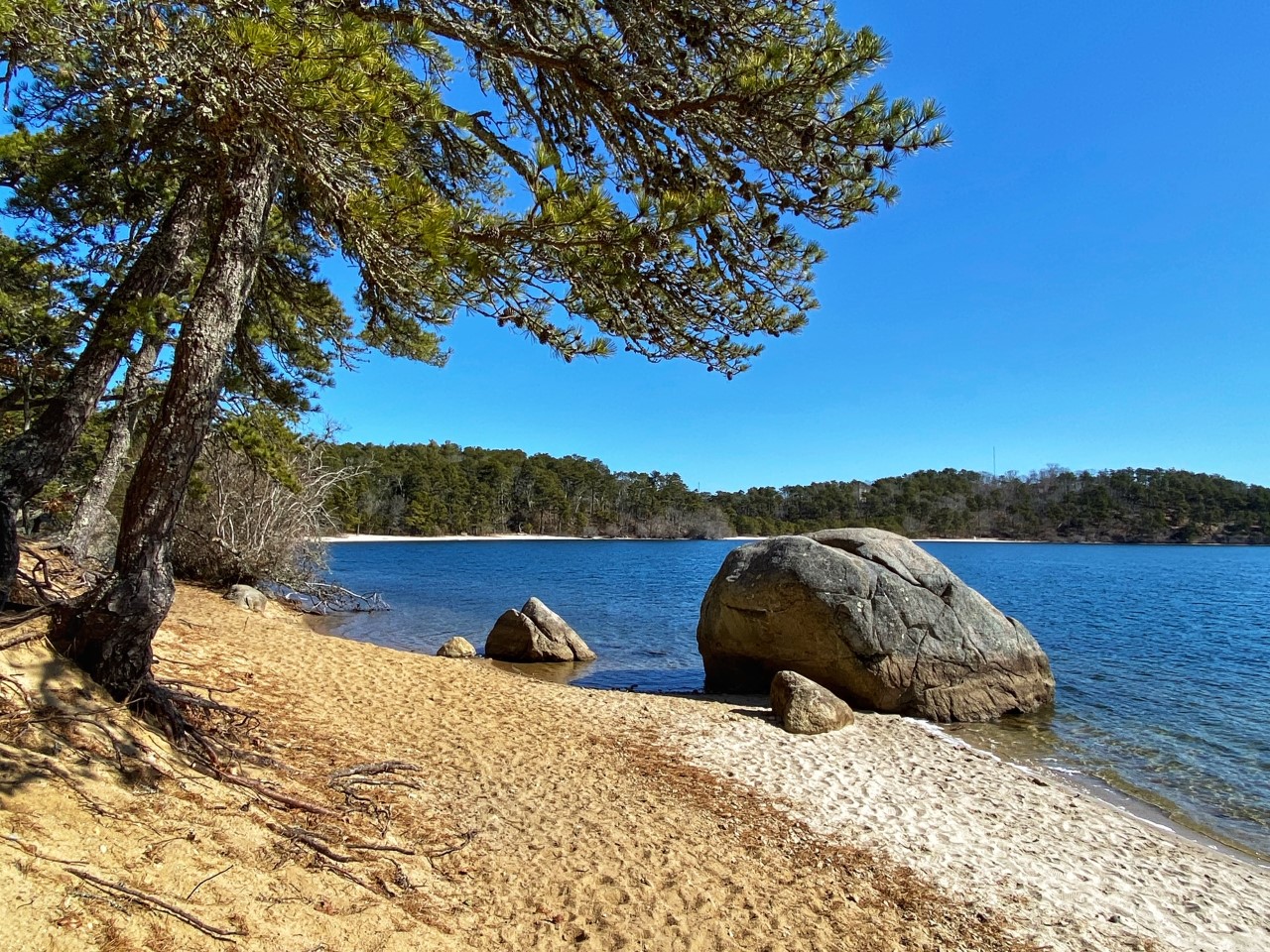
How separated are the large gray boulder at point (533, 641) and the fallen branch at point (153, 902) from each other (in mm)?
11671

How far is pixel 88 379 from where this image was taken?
539cm

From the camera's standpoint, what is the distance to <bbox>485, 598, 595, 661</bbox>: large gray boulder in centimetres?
1430

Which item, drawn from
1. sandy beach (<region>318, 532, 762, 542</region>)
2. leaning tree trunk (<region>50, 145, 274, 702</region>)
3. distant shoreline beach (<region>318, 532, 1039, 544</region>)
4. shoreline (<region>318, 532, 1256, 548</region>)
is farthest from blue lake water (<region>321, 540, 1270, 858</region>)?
shoreline (<region>318, 532, 1256, 548</region>)

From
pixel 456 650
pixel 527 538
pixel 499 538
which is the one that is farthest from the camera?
pixel 527 538

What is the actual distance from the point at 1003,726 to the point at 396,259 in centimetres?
1096

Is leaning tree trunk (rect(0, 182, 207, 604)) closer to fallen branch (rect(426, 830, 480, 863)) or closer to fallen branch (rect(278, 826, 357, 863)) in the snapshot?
fallen branch (rect(278, 826, 357, 863))

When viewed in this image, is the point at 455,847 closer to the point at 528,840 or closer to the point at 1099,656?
the point at 528,840

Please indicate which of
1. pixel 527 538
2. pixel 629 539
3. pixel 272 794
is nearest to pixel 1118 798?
pixel 272 794

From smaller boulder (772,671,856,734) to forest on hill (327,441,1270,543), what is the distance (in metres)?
87.9

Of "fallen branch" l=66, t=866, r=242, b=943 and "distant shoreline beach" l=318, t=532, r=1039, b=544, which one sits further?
"distant shoreline beach" l=318, t=532, r=1039, b=544

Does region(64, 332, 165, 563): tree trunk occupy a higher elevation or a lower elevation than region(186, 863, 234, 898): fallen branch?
higher

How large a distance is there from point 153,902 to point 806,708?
25.2 ft

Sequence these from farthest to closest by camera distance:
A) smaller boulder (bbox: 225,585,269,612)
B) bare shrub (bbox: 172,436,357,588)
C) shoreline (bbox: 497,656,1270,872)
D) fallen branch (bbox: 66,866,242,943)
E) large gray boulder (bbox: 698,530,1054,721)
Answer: bare shrub (bbox: 172,436,357,588) → smaller boulder (bbox: 225,585,269,612) → large gray boulder (bbox: 698,530,1054,721) → shoreline (bbox: 497,656,1270,872) → fallen branch (bbox: 66,866,242,943)

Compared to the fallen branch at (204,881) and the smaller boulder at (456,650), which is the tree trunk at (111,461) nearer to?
the smaller boulder at (456,650)
